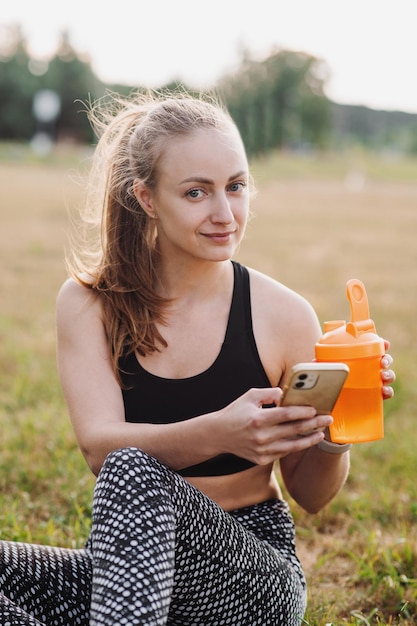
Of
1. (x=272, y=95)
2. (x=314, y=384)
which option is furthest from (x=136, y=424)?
(x=272, y=95)

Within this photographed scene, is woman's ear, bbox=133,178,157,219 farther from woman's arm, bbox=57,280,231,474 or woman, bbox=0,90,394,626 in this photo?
woman's arm, bbox=57,280,231,474

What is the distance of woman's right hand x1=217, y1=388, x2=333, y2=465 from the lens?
150cm

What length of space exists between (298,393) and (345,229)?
11.9m

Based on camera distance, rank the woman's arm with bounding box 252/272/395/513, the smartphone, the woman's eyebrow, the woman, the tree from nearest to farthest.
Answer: the smartphone → the woman → the woman's eyebrow → the woman's arm with bounding box 252/272/395/513 → the tree

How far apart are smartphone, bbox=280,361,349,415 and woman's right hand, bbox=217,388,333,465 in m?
0.02

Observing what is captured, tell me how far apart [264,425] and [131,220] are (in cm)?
85

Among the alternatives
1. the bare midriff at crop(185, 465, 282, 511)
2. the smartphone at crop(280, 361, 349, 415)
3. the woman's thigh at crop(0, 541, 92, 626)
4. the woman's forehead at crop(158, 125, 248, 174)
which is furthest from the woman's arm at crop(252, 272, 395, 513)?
the woman's thigh at crop(0, 541, 92, 626)

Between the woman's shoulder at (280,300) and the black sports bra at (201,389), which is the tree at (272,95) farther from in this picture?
the black sports bra at (201,389)

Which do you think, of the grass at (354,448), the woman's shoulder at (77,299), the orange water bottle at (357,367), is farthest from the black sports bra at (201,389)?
the grass at (354,448)

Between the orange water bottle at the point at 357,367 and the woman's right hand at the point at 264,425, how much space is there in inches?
5.8

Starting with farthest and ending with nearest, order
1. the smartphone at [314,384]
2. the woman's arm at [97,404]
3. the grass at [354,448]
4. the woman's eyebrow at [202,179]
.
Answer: the grass at [354,448] → the woman's eyebrow at [202,179] → the woman's arm at [97,404] → the smartphone at [314,384]

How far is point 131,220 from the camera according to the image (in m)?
2.15

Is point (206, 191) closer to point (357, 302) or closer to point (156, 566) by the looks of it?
point (357, 302)

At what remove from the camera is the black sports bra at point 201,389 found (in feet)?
6.39
